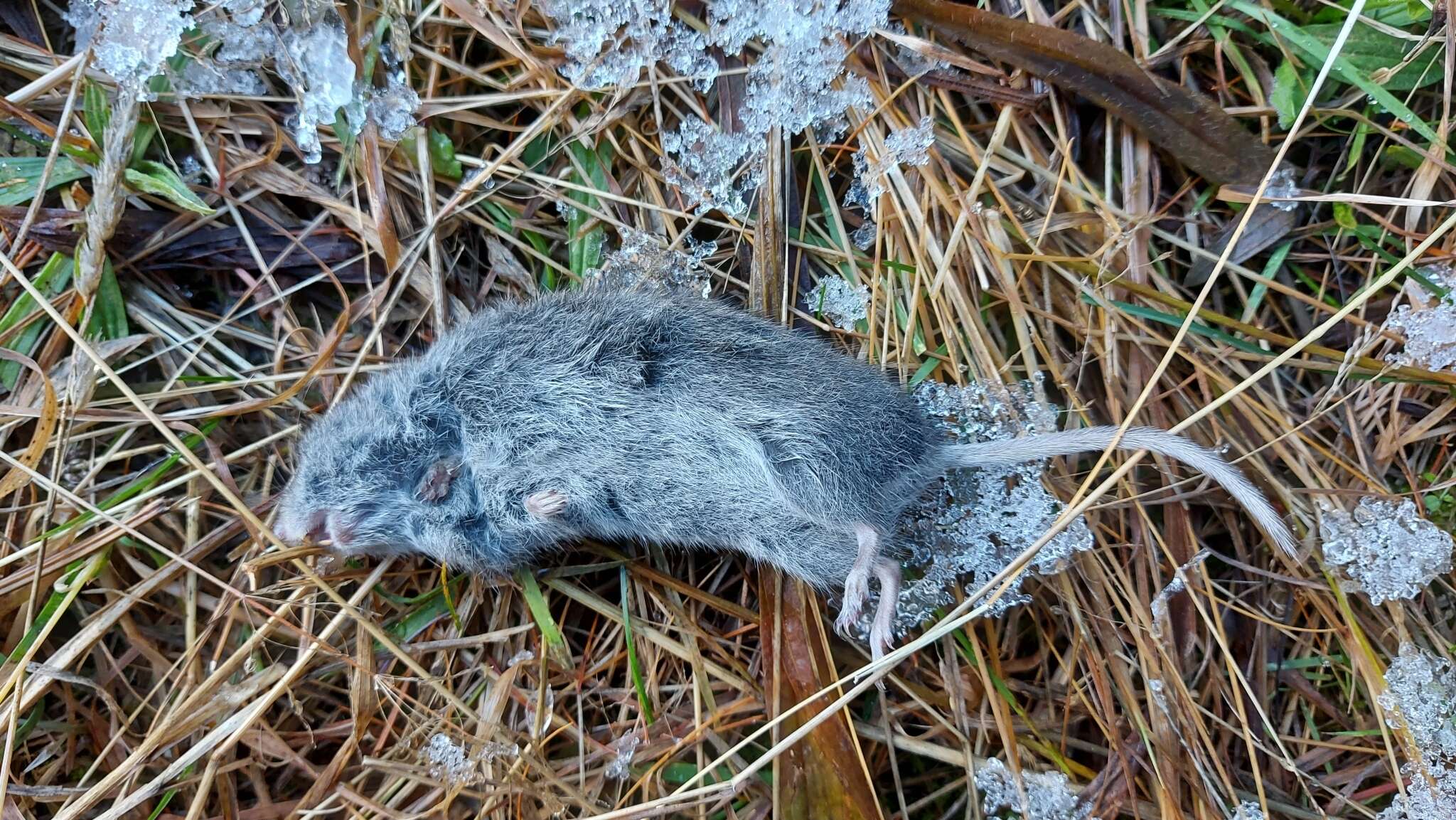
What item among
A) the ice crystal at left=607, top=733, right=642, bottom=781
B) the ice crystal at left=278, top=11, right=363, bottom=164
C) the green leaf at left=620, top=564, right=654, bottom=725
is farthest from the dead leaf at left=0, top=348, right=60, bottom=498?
the ice crystal at left=607, top=733, right=642, bottom=781

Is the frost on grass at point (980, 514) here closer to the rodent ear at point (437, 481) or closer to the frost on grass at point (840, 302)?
the frost on grass at point (840, 302)

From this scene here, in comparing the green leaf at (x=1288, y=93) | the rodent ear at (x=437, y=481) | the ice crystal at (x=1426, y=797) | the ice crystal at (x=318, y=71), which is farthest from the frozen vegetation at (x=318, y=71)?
the ice crystal at (x=1426, y=797)

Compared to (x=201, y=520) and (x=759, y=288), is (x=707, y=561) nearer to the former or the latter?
(x=759, y=288)

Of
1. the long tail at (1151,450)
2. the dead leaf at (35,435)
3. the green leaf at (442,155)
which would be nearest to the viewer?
the long tail at (1151,450)

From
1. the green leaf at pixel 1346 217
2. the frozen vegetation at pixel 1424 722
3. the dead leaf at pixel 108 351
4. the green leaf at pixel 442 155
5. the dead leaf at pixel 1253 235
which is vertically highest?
the green leaf at pixel 442 155

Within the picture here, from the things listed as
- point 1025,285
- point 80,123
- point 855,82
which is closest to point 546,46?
point 855,82

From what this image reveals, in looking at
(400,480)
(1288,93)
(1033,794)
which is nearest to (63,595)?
(400,480)
